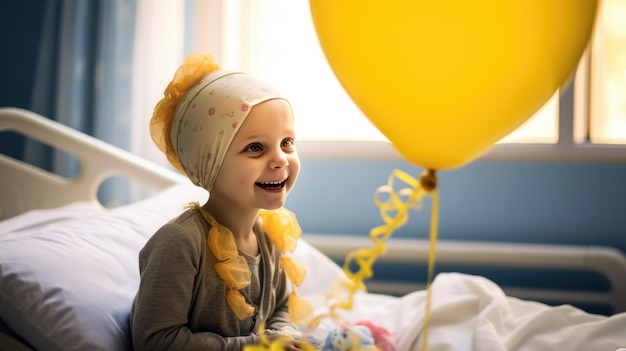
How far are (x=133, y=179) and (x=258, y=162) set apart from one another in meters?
0.84

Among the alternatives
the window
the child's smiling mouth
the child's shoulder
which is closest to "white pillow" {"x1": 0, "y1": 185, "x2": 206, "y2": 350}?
the child's shoulder

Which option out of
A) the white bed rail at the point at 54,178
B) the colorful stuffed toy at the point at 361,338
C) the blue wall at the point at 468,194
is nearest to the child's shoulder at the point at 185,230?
the colorful stuffed toy at the point at 361,338

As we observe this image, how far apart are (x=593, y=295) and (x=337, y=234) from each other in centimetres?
79

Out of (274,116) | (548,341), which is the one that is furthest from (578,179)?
(274,116)

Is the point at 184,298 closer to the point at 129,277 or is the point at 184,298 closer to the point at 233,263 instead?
the point at 233,263

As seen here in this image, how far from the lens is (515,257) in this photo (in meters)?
1.93

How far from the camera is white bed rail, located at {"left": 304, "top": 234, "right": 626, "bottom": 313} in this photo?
73.0 inches

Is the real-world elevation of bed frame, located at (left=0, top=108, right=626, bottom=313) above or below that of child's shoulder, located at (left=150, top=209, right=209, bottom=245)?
below

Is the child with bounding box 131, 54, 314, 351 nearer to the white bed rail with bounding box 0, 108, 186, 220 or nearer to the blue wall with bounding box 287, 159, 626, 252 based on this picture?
the white bed rail with bounding box 0, 108, 186, 220

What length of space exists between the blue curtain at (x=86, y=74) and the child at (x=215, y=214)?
105 centimetres

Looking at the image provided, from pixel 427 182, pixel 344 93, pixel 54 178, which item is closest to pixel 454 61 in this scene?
pixel 427 182

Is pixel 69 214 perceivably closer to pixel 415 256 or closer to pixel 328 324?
pixel 328 324

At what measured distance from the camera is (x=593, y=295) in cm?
200

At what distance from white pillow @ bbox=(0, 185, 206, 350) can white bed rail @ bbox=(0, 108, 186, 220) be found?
0.48m
